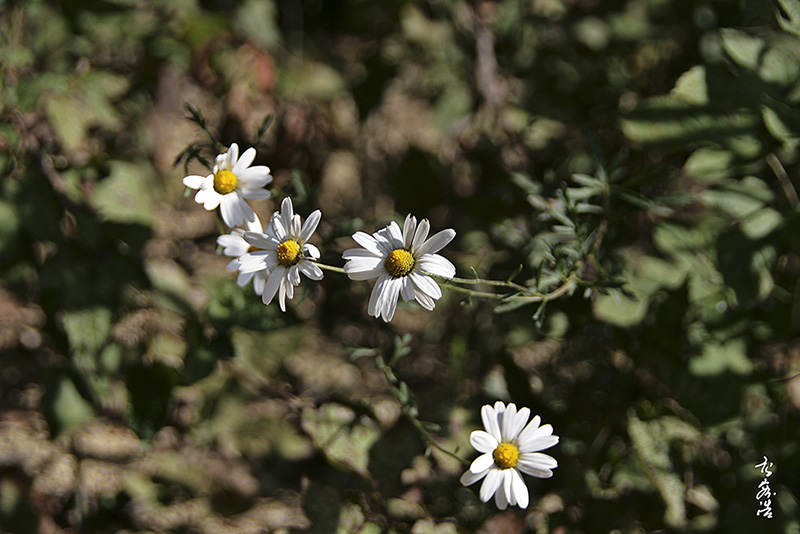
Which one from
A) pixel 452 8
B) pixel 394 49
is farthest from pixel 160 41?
pixel 452 8

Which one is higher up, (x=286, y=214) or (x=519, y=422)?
(x=286, y=214)

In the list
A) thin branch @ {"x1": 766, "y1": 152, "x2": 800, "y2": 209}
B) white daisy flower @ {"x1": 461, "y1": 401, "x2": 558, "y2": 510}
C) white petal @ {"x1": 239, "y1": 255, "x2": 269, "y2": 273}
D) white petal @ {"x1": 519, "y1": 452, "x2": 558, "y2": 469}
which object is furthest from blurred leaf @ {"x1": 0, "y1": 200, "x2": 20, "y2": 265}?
thin branch @ {"x1": 766, "y1": 152, "x2": 800, "y2": 209}

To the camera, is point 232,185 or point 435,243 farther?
point 232,185

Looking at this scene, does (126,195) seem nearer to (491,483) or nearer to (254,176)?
(254,176)

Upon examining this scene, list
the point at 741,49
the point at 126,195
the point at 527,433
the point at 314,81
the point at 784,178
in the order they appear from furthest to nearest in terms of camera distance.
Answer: the point at 314,81 → the point at 126,195 → the point at 784,178 → the point at 741,49 → the point at 527,433

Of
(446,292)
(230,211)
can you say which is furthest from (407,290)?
(446,292)

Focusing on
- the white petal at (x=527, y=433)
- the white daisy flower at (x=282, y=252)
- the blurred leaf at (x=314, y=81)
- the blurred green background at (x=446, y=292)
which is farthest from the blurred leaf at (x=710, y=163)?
the blurred leaf at (x=314, y=81)

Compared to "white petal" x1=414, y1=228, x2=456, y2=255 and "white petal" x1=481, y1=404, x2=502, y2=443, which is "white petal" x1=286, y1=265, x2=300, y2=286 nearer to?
"white petal" x1=414, y1=228, x2=456, y2=255
